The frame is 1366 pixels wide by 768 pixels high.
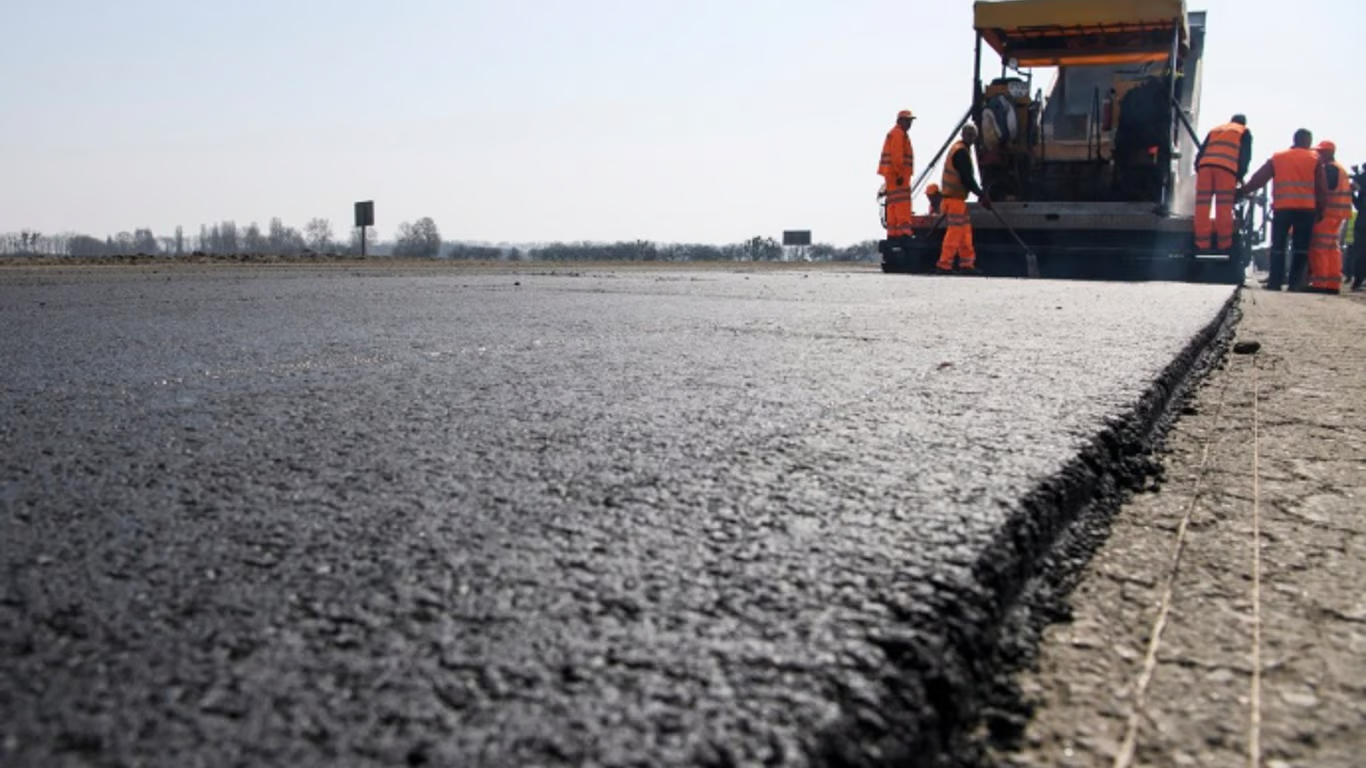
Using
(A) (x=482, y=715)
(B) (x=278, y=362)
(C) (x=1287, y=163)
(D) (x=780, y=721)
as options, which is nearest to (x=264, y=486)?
(A) (x=482, y=715)

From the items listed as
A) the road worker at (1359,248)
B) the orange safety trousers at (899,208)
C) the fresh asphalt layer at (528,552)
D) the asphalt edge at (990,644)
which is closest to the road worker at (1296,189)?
the road worker at (1359,248)

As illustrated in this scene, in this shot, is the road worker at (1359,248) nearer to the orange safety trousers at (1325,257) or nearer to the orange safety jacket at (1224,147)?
the orange safety trousers at (1325,257)

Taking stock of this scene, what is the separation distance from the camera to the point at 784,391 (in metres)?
2.35

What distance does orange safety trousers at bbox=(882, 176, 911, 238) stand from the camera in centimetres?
1444

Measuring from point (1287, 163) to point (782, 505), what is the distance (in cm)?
1365

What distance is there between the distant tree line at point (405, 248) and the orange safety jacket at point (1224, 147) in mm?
16652

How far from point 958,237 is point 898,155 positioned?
6.28ft

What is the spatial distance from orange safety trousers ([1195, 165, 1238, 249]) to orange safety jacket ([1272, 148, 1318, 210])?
2.29 ft

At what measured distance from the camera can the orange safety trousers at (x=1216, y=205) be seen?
12.4m

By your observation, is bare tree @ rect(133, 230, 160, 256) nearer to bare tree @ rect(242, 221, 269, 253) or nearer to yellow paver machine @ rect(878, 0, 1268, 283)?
bare tree @ rect(242, 221, 269, 253)

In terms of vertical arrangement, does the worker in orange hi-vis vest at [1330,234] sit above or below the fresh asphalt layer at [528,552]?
above

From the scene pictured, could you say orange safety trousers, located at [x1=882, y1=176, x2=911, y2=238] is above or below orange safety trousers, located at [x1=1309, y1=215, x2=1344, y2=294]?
above

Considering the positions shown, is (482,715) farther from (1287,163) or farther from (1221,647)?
(1287,163)

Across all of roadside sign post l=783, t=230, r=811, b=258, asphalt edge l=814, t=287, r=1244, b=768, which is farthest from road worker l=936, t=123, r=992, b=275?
roadside sign post l=783, t=230, r=811, b=258
